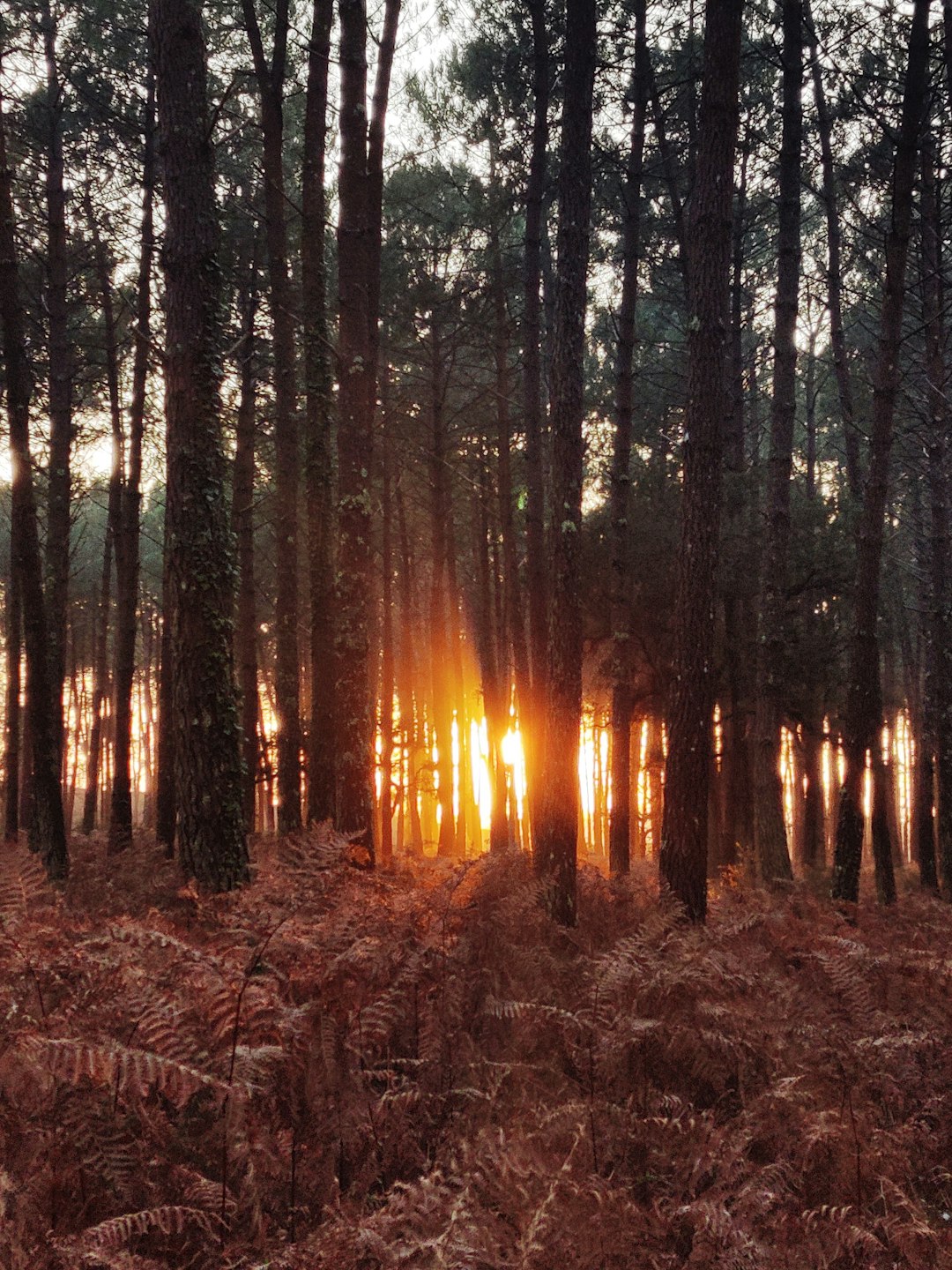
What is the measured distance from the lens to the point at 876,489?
10664 mm

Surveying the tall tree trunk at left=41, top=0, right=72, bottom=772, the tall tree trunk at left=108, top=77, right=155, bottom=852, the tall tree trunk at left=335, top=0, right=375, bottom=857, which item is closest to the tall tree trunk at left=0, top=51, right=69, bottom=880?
the tall tree trunk at left=335, top=0, right=375, bottom=857

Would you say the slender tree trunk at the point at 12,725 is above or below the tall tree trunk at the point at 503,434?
below

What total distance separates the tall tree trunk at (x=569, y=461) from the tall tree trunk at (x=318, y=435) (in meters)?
3.38

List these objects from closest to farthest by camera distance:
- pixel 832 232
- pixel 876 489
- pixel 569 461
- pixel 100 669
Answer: pixel 569 461
pixel 876 489
pixel 832 232
pixel 100 669

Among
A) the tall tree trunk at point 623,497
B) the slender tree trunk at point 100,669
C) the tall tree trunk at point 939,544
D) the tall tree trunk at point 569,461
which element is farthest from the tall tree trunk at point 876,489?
the slender tree trunk at point 100,669

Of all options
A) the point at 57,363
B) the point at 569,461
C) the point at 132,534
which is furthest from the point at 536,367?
the point at 57,363

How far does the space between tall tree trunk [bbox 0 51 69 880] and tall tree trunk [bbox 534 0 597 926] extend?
5.37 meters

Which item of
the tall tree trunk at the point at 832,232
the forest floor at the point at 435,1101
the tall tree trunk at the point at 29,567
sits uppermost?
the tall tree trunk at the point at 832,232

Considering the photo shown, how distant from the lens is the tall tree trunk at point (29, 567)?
8.87m

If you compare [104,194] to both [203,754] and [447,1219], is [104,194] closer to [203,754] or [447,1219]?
[203,754]

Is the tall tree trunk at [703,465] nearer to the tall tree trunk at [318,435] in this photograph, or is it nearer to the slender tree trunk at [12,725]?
the tall tree trunk at [318,435]

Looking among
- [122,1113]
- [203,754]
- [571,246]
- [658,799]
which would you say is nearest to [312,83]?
[571,246]

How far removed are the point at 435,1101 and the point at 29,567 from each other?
25.4 ft

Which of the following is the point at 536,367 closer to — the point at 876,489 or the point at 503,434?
the point at 503,434
